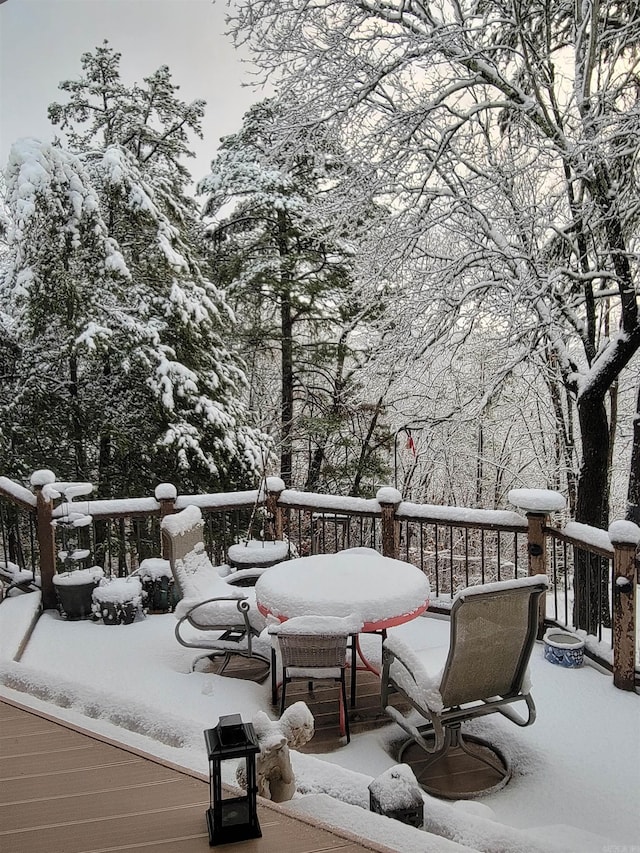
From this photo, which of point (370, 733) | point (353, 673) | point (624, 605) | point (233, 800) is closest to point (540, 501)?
point (624, 605)

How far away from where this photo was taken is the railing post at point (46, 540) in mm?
4883

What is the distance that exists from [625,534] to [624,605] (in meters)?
0.42

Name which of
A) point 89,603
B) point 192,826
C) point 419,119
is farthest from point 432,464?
point 192,826

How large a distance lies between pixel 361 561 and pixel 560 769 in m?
1.55

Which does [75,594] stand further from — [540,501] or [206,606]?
[540,501]

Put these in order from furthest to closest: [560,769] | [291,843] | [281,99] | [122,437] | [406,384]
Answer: [406,384] → [122,437] → [281,99] → [560,769] → [291,843]

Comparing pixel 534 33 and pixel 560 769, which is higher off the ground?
pixel 534 33

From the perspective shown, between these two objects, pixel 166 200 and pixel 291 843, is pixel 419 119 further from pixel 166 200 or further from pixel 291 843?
pixel 291 843

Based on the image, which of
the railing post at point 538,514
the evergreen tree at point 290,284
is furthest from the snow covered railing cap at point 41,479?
the evergreen tree at point 290,284

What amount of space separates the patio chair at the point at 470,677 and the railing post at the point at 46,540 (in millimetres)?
3108

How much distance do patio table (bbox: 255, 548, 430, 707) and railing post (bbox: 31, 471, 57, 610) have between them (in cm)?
215

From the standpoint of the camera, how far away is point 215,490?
8.13m

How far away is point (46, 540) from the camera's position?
4898 millimetres

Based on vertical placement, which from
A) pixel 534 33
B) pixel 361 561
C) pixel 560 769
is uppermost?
pixel 534 33
